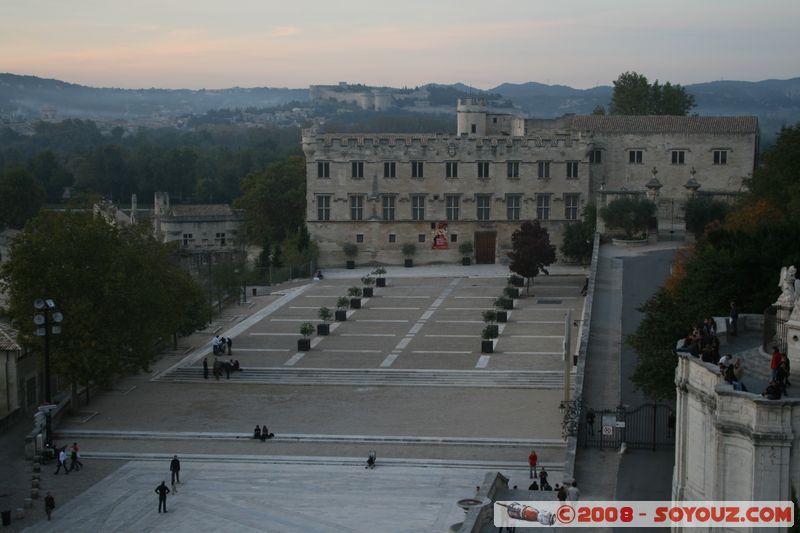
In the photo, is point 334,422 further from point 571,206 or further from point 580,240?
point 571,206

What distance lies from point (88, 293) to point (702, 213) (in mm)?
31580

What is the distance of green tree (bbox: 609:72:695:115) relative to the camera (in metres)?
93.3

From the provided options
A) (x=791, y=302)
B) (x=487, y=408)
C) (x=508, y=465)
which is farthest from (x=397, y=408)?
(x=791, y=302)

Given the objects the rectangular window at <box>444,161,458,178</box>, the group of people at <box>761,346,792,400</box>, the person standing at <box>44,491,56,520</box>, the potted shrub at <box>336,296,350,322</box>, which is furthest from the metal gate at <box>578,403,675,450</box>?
the rectangular window at <box>444,161,458,178</box>

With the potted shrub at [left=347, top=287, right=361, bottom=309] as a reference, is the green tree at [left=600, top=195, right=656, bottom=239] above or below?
above

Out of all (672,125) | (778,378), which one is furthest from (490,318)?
(778,378)

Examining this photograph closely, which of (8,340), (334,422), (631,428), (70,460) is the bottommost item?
(70,460)

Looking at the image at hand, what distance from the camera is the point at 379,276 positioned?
67.3 m

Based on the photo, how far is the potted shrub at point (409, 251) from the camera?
71562 mm

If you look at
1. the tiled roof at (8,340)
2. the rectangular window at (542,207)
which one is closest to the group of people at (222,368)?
the tiled roof at (8,340)

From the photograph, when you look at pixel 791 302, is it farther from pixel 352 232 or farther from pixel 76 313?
pixel 352 232

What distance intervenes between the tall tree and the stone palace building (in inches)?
318

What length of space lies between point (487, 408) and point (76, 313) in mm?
13575

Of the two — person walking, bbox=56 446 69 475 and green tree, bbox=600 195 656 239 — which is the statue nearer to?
person walking, bbox=56 446 69 475
